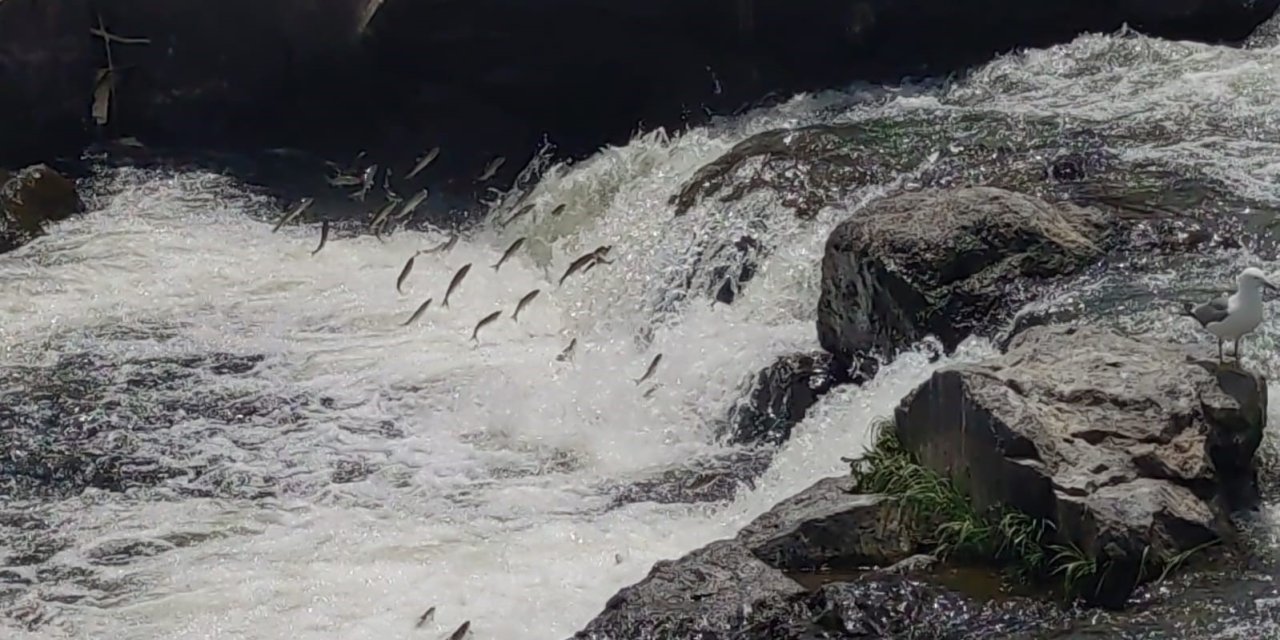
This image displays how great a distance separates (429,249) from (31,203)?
3128 millimetres

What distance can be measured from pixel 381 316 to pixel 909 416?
15.4ft

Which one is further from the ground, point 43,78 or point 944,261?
point 43,78

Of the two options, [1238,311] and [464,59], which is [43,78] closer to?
[464,59]

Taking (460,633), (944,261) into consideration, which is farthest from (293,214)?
(460,633)

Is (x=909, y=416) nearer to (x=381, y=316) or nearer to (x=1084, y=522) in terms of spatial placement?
(x=1084, y=522)

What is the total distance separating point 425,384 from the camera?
369 inches

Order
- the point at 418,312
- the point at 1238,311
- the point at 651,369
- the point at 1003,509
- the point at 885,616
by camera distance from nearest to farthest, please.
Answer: the point at 885,616, the point at 1003,509, the point at 1238,311, the point at 651,369, the point at 418,312

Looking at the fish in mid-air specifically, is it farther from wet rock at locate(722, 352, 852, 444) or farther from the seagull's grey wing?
the seagull's grey wing

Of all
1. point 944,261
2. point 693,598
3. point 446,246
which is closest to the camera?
point 693,598

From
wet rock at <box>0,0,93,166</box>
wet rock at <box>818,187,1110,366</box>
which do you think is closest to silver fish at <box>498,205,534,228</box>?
wet rock at <box>818,187,1110,366</box>

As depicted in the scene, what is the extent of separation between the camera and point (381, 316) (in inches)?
412

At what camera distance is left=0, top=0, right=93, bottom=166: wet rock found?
44.8ft

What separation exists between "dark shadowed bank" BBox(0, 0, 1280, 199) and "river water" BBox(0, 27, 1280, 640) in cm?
87

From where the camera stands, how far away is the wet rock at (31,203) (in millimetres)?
11977
